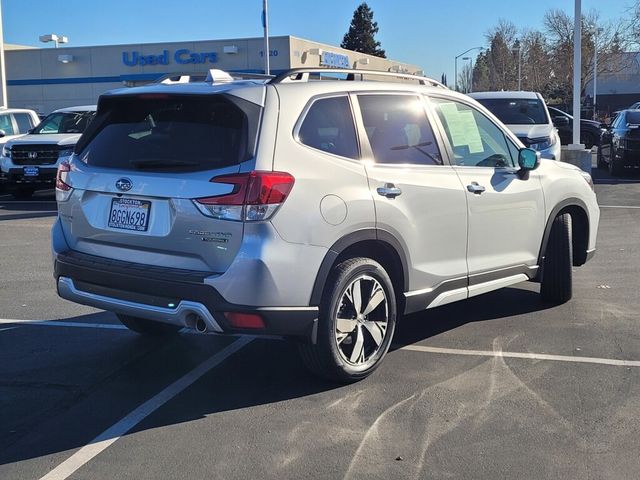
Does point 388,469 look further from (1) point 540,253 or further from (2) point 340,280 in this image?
(1) point 540,253

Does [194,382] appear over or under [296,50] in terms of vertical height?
under

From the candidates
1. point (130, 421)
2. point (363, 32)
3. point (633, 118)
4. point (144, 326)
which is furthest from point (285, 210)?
point (363, 32)

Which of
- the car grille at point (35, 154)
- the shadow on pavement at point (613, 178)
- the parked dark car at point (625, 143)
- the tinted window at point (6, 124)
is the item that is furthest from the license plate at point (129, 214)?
the parked dark car at point (625, 143)

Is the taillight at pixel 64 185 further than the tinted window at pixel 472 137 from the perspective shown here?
No

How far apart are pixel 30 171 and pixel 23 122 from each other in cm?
310

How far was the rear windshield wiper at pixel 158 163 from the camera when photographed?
13.6 feet

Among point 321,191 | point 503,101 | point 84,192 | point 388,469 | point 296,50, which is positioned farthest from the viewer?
point 296,50

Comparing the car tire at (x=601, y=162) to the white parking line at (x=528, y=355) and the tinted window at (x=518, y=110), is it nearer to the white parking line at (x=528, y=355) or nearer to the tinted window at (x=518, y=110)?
the tinted window at (x=518, y=110)

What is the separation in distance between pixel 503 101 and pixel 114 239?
1104 centimetres

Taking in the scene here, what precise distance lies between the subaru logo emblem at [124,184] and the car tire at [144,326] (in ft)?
5.02

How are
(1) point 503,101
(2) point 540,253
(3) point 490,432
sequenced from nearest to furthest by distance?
(3) point 490,432, (2) point 540,253, (1) point 503,101

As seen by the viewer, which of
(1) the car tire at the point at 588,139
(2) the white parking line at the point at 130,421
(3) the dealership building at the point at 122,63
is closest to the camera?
(2) the white parking line at the point at 130,421

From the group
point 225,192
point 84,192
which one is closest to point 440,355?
point 225,192

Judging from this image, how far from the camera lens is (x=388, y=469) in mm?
3506
